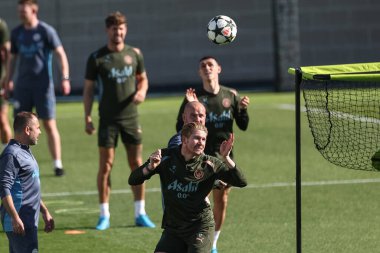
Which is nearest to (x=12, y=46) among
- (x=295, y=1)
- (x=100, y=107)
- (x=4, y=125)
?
(x=4, y=125)

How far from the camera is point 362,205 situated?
43.0 feet

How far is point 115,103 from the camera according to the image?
12523 mm

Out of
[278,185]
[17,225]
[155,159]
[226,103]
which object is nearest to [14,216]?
[17,225]

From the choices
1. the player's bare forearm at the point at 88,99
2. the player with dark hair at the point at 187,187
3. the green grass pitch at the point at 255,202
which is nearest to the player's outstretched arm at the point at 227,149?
the player with dark hair at the point at 187,187

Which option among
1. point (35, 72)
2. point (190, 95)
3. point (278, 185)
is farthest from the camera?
point (35, 72)

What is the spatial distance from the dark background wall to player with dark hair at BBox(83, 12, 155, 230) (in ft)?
55.9

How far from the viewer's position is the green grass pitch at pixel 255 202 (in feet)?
37.0

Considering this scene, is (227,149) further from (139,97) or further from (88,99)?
(88,99)

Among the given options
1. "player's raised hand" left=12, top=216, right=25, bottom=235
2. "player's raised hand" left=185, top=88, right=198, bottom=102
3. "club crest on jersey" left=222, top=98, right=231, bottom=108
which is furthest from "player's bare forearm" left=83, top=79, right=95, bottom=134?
"player's raised hand" left=12, top=216, right=25, bottom=235

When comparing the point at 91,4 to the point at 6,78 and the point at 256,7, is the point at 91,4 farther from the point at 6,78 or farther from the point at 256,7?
the point at 6,78

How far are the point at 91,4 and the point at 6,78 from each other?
1442 centimetres

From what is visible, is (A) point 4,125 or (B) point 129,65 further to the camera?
(A) point 4,125

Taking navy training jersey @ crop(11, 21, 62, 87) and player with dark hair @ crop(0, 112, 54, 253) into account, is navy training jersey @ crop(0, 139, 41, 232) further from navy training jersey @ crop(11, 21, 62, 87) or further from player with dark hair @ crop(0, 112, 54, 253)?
navy training jersey @ crop(11, 21, 62, 87)

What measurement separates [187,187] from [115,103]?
4171mm
